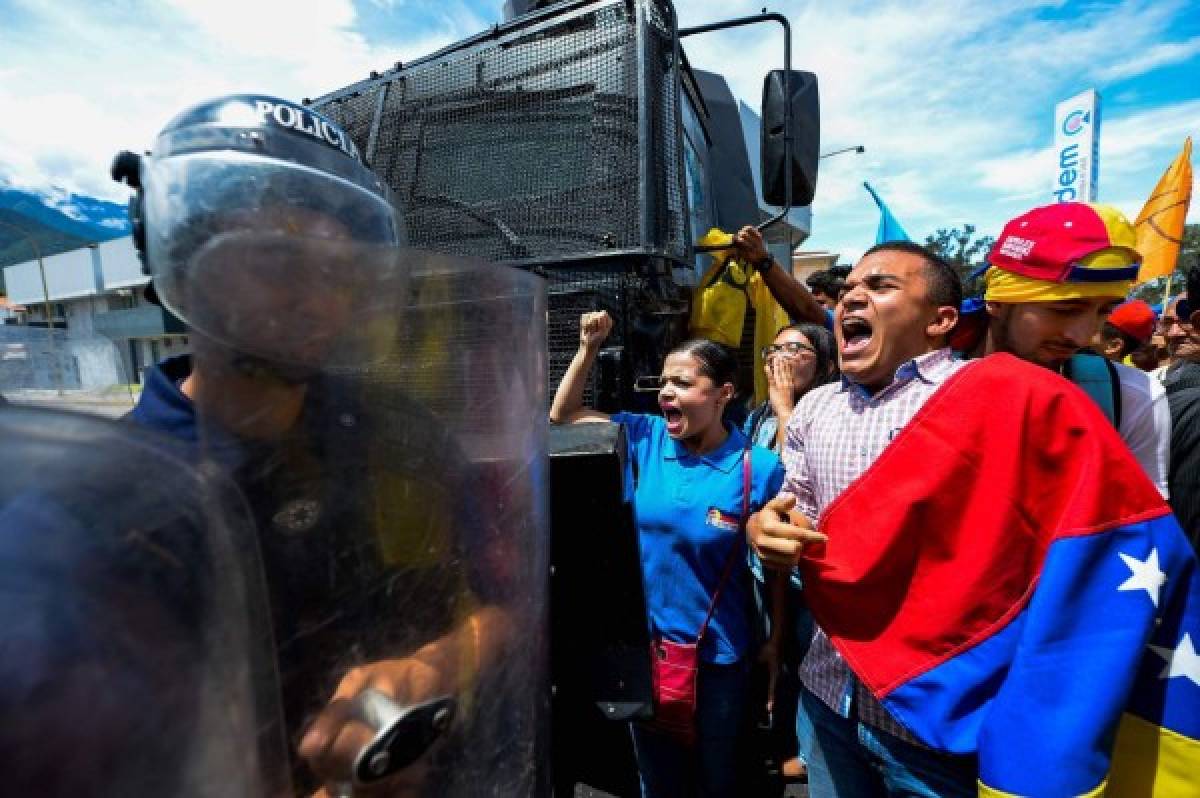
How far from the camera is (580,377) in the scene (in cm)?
239

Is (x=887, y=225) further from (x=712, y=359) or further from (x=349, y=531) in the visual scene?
(x=349, y=531)

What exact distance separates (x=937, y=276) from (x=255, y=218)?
170 centimetres

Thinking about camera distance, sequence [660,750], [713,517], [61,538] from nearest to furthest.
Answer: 1. [61,538]
2. [713,517]
3. [660,750]

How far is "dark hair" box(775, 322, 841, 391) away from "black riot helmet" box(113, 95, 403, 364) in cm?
255

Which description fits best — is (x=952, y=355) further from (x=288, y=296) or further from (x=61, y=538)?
(x=61, y=538)

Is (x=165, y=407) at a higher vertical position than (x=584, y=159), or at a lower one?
lower

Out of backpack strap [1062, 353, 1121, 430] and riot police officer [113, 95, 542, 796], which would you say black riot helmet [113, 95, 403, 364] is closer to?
riot police officer [113, 95, 542, 796]

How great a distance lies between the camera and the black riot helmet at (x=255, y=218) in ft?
2.05

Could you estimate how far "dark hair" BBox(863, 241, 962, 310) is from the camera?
5.84 ft

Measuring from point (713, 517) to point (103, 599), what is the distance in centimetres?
191

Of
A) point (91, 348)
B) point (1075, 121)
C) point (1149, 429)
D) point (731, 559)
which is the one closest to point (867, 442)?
point (731, 559)

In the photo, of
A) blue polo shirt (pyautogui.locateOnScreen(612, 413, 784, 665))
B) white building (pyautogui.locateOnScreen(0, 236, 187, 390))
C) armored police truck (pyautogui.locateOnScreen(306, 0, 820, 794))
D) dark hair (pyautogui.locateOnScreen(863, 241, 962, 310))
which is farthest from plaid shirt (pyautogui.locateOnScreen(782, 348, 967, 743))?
white building (pyautogui.locateOnScreen(0, 236, 187, 390))

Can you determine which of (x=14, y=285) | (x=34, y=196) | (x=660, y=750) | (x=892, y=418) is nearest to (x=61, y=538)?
(x=892, y=418)

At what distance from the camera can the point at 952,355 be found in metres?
1.75
